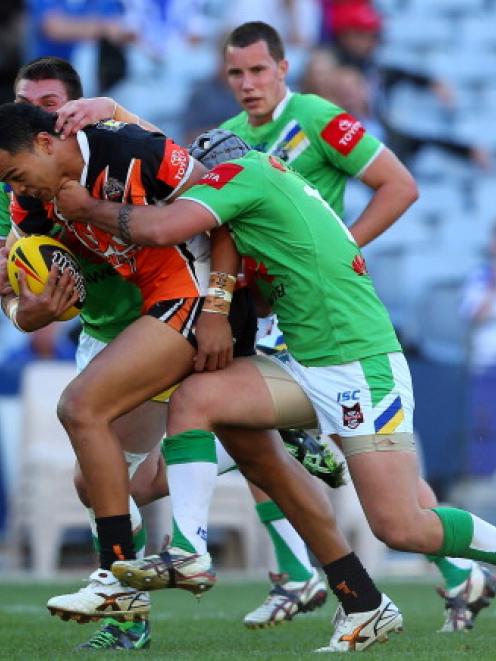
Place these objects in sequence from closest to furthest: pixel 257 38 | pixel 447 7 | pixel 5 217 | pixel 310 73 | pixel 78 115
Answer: pixel 78 115 < pixel 5 217 < pixel 257 38 < pixel 310 73 < pixel 447 7

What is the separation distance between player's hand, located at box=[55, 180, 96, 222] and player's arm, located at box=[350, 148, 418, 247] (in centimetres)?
205

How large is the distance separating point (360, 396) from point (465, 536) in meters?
0.66

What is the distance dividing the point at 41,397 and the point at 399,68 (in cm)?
512

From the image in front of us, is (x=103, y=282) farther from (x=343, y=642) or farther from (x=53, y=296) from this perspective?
(x=343, y=642)

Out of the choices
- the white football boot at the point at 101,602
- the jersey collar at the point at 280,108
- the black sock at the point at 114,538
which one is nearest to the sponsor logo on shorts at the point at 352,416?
the black sock at the point at 114,538

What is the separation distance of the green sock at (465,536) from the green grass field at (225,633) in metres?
0.35

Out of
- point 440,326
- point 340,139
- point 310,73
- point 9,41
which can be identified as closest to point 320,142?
point 340,139

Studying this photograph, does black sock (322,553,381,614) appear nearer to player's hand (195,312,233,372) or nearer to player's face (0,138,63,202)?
player's hand (195,312,233,372)

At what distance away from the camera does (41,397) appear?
38.8 ft

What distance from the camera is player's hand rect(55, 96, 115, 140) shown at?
5.64m

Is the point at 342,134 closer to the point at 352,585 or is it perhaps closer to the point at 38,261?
the point at 38,261

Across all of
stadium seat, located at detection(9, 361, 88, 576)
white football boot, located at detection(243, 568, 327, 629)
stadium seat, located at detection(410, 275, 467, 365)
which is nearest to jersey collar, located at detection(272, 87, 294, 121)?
white football boot, located at detection(243, 568, 327, 629)

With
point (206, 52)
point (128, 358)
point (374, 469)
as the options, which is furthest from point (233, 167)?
point (206, 52)

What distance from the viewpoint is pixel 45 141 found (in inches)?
219
